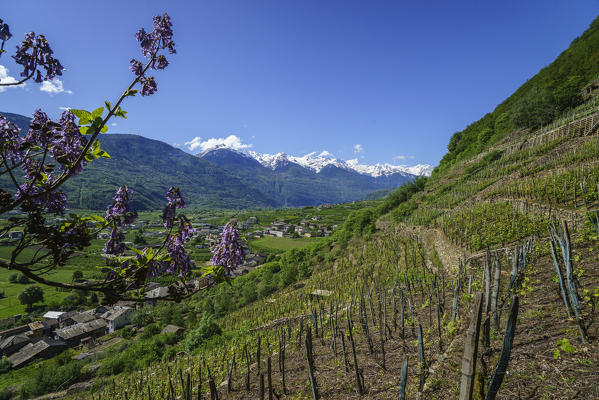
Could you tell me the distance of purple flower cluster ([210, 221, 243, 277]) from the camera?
11.4 ft

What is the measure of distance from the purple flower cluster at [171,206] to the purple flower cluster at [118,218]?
41cm

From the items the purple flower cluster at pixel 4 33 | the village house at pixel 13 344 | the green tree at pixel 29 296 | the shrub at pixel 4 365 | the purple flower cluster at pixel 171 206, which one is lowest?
the shrub at pixel 4 365

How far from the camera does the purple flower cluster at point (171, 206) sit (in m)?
3.25

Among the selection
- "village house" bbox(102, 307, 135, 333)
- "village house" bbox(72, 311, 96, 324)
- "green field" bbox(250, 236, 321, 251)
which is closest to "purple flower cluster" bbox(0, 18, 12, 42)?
"village house" bbox(102, 307, 135, 333)

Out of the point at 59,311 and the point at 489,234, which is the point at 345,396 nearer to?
the point at 489,234

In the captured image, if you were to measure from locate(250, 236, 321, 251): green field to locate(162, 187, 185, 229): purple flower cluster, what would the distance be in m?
93.3

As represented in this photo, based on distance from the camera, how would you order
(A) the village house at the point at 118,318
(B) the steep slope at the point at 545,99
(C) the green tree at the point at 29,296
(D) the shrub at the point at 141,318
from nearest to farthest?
(B) the steep slope at the point at 545,99 → (D) the shrub at the point at 141,318 → (A) the village house at the point at 118,318 → (C) the green tree at the point at 29,296

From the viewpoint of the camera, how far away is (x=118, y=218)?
10.3ft

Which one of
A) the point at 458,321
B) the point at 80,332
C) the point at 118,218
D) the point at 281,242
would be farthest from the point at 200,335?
the point at 281,242

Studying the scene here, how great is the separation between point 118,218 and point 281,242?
106 metres

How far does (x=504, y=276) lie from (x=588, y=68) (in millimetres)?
66773

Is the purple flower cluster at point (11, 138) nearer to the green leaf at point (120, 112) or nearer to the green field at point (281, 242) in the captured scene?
the green leaf at point (120, 112)

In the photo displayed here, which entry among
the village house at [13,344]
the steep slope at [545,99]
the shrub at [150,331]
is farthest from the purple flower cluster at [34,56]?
the village house at [13,344]

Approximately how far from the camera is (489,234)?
46.7ft
